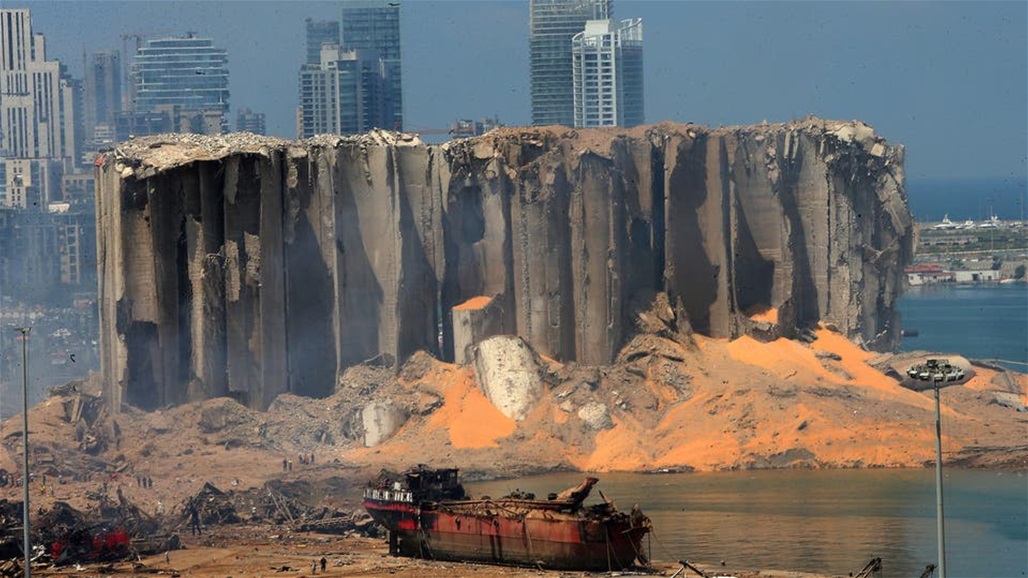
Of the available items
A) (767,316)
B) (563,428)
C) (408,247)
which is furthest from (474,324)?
(767,316)

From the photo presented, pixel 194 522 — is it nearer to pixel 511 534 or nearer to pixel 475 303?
pixel 511 534

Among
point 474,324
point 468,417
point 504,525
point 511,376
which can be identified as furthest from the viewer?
point 474,324

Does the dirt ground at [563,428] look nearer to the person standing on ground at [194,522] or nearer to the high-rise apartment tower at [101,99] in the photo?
the person standing on ground at [194,522]

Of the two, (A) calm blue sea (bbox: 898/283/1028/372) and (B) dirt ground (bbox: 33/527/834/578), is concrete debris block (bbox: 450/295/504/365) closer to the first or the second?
(B) dirt ground (bbox: 33/527/834/578)

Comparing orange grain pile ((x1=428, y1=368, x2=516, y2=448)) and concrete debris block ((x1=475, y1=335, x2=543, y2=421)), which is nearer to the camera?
orange grain pile ((x1=428, y1=368, x2=516, y2=448))

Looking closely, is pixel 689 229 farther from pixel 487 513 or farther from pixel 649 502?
pixel 487 513

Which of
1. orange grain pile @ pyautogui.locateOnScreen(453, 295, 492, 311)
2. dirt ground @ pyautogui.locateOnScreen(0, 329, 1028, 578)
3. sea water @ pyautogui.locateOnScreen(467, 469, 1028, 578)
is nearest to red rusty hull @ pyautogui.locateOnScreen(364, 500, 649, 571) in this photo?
sea water @ pyautogui.locateOnScreen(467, 469, 1028, 578)

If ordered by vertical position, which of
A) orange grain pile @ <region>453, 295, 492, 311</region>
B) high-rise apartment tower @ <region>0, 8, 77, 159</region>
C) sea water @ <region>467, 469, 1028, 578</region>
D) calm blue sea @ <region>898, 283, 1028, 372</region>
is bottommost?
sea water @ <region>467, 469, 1028, 578</region>
